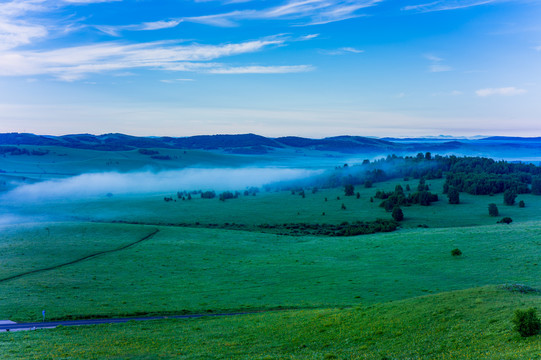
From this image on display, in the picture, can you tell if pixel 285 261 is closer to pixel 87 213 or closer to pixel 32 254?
pixel 32 254

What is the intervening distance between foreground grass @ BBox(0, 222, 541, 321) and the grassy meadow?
0.28 meters

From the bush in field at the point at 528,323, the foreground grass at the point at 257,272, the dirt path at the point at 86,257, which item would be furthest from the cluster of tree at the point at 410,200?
the bush in field at the point at 528,323

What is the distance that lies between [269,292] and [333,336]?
26.4 meters

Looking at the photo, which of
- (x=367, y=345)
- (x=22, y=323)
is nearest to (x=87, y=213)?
(x=22, y=323)

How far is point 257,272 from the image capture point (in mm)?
74062

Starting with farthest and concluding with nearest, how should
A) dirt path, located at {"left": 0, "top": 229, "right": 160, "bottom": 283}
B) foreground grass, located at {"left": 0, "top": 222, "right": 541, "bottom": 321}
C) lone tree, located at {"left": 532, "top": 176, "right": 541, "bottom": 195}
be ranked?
lone tree, located at {"left": 532, "top": 176, "right": 541, "bottom": 195}, dirt path, located at {"left": 0, "top": 229, "right": 160, "bottom": 283}, foreground grass, located at {"left": 0, "top": 222, "right": 541, "bottom": 321}

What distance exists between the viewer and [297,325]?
38781 millimetres

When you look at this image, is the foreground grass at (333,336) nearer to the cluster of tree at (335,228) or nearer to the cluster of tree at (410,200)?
the cluster of tree at (335,228)

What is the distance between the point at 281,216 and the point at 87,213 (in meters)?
88.0

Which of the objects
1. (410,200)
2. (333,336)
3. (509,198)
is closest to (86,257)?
(333,336)

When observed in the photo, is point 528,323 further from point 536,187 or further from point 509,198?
point 536,187

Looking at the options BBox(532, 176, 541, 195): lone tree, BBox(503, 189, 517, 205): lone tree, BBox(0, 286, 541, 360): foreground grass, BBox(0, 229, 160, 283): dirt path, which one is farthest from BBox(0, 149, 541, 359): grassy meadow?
BBox(532, 176, 541, 195): lone tree

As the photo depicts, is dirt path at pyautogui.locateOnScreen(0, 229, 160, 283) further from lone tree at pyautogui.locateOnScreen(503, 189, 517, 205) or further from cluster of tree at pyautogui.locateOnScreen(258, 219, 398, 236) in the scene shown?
lone tree at pyautogui.locateOnScreen(503, 189, 517, 205)

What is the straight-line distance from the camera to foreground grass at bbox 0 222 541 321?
5469 cm
